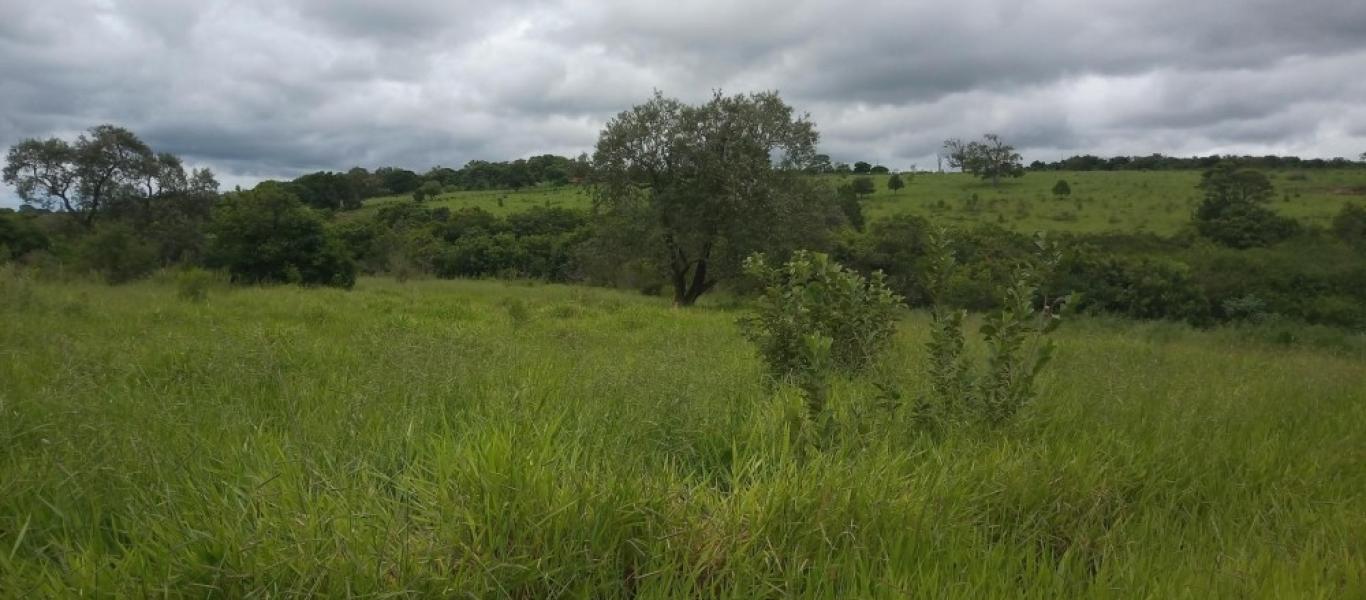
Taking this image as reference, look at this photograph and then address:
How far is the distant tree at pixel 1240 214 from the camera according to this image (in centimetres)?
3866

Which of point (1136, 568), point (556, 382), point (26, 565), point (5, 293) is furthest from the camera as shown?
point (5, 293)

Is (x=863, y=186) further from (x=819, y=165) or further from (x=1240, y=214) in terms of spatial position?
(x=819, y=165)

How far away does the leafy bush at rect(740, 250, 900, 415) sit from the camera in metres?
→ 5.47

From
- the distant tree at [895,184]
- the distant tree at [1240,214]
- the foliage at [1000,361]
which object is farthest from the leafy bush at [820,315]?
the distant tree at [895,184]

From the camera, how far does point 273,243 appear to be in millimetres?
22812

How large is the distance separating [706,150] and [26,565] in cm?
2058

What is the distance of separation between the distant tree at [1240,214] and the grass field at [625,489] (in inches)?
1662

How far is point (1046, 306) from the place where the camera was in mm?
4188

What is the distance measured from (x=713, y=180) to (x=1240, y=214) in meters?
36.0

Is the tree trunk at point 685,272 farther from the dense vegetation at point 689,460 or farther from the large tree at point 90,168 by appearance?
the large tree at point 90,168

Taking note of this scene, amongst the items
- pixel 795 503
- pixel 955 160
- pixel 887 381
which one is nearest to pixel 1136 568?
pixel 795 503

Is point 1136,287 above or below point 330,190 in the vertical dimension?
below

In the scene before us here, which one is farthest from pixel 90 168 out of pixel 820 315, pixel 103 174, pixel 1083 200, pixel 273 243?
pixel 1083 200

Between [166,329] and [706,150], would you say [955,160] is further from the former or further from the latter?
[166,329]
